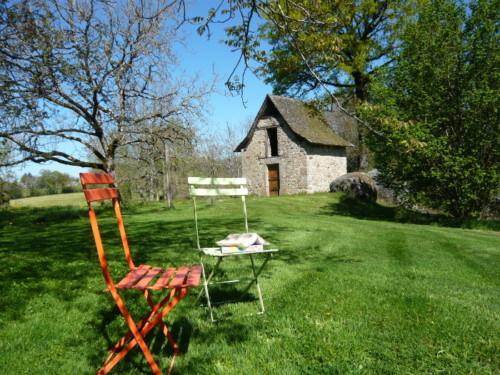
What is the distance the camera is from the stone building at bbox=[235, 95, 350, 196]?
2247 cm

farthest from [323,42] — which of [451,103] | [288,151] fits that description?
[288,151]

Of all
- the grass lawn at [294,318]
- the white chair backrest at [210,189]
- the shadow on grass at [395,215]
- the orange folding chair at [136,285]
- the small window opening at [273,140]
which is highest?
the small window opening at [273,140]

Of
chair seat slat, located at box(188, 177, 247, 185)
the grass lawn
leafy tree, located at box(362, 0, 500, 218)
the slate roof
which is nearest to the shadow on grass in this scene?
leafy tree, located at box(362, 0, 500, 218)

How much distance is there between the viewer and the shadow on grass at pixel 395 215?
12.8 meters

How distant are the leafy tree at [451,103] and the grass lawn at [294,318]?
7092 millimetres

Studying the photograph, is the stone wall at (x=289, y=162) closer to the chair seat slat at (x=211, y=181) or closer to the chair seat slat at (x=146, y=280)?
the chair seat slat at (x=211, y=181)

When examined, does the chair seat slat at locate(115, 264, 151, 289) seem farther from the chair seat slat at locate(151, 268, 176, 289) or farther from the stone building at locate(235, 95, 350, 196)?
the stone building at locate(235, 95, 350, 196)

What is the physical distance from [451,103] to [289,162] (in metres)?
11.0

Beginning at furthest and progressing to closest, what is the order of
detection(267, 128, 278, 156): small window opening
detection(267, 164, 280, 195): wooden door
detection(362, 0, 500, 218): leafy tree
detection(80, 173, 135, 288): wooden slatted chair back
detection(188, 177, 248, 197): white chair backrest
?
1. detection(267, 128, 278, 156): small window opening
2. detection(267, 164, 280, 195): wooden door
3. detection(362, 0, 500, 218): leafy tree
4. detection(188, 177, 248, 197): white chair backrest
5. detection(80, 173, 135, 288): wooden slatted chair back

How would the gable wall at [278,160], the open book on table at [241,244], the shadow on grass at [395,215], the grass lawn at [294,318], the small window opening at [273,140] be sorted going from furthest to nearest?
the small window opening at [273,140] → the gable wall at [278,160] → the shadow on grass at [395,215] → the open book on table at [241,244] → the grass lawn at [294,318]

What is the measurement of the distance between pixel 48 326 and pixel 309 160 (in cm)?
1994

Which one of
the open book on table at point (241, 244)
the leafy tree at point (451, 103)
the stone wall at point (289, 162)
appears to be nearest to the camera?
the open book on table at point (241, 244)

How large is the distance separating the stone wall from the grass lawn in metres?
16.0

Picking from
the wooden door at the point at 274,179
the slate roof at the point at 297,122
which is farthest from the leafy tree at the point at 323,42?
the wooden door at the point at 274,179
